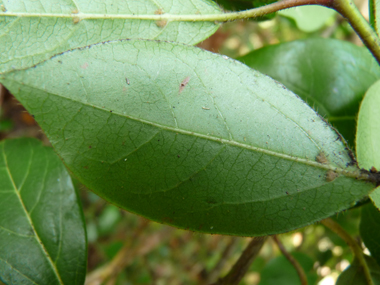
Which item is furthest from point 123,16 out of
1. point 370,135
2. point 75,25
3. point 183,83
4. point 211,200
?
point 370,135

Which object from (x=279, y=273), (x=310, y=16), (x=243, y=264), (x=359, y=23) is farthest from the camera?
(x=279, y=273)

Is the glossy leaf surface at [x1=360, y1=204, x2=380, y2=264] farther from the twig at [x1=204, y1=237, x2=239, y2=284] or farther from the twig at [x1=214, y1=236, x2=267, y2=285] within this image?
the twig at [x1=204, y1=237, x2=239, y2=284]

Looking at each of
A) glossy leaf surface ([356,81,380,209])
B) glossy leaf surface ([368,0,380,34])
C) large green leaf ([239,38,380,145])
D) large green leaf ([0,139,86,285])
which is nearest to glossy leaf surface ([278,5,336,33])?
large green leaf ([239,38,380,145])

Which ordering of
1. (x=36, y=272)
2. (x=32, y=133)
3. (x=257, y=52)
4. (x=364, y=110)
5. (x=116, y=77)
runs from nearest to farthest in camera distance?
(x=116, y=77) → (x=364, y=110) → (x=36, y=272) → (x=257, y=52) → (x=32, y=133)

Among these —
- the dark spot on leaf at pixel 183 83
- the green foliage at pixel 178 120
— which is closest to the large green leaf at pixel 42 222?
the green foliage at pixel 178 120

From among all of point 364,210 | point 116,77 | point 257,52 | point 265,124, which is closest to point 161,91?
point 116,77

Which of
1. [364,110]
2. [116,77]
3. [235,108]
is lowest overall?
[364,110]

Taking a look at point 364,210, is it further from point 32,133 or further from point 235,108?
point 32,133

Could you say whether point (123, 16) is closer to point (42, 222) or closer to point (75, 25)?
point (75, 25)
